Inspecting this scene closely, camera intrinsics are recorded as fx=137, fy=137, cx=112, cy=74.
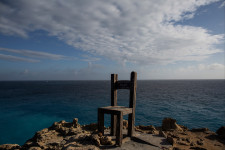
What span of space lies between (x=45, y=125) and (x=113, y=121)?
1736 cm

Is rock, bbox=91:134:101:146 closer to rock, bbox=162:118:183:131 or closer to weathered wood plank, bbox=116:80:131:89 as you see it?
weathered wood plank, bbox=116:80:131:89

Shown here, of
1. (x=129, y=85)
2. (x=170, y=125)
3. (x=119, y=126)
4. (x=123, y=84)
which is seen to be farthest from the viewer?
(x=170, y=125)

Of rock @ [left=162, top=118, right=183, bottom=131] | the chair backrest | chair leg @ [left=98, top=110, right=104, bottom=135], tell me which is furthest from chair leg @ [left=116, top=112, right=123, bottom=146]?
rock @ [left=162, top=118, right=183, bottom=131]

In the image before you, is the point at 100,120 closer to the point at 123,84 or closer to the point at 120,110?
the point at 120,110

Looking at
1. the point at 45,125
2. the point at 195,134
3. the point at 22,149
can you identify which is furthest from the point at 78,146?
the point at 45,125

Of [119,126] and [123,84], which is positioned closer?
[119,126]

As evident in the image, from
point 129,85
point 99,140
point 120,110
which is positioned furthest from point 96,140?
point 129,85

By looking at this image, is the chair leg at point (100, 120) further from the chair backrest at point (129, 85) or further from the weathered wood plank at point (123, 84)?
the weathered wood plank at point (123, 84)

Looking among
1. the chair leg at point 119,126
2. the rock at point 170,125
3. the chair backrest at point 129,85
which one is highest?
the chair backrest at point 129,85

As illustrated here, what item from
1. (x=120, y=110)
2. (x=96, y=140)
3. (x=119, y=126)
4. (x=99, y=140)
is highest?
(x=120, y=110)

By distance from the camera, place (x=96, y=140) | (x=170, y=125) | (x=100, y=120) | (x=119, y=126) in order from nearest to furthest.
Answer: (x=96, y=140) < (x=119, y=126) < (x=100, y=120) < (x=170, y=125)

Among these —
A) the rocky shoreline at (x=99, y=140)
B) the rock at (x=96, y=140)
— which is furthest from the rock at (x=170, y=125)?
the rock at (x=96, y=140)

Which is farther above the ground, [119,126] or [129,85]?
[129,85]

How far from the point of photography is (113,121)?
27.8 feet
